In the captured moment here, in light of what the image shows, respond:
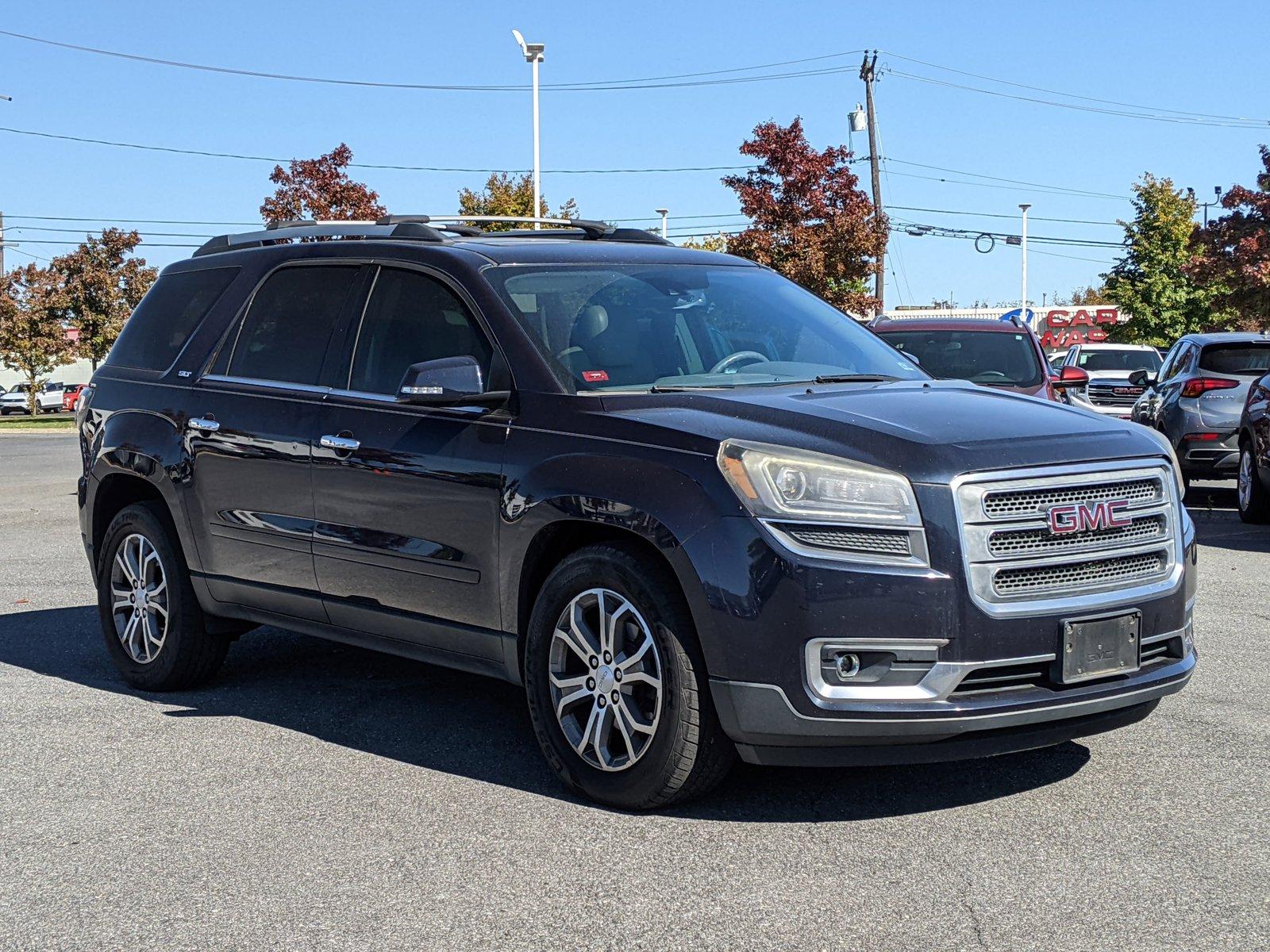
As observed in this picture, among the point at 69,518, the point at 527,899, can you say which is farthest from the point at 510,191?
the point at 527,899

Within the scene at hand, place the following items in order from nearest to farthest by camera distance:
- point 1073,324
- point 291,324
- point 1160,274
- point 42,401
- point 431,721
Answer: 1. point 431,721
2. point 291,324
3. point 1160,274
4. point 1073,324
5. point 42,401

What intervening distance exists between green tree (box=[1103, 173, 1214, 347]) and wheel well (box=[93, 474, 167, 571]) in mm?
50340

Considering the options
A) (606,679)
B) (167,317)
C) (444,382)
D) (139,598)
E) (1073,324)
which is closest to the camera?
(606,679)

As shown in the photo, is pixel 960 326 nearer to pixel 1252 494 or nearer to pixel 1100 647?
pixel 1252 494

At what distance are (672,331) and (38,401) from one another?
78132 mm

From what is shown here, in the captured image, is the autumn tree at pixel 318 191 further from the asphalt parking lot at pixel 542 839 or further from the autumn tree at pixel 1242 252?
the asphalt parking lot at pixel 542 839

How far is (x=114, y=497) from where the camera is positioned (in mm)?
7207

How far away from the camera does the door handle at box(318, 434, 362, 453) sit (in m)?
5.75

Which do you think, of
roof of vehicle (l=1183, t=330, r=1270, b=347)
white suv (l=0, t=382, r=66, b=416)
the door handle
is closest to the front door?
the door handle

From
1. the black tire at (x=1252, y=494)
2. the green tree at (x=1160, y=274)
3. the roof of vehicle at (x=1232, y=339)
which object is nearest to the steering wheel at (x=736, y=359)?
the black tire at (x=1252, y=494)

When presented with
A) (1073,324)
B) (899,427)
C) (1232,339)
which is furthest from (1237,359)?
(1073,324)

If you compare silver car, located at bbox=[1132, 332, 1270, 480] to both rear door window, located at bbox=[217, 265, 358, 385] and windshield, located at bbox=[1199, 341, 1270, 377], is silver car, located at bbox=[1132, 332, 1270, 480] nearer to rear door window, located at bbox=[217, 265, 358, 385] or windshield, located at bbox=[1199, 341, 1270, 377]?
windshield, located at bbox=[1199, 341, 1270, 377]

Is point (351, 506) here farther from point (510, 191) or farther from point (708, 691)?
point (510, 191)

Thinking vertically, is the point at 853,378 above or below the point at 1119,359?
below
